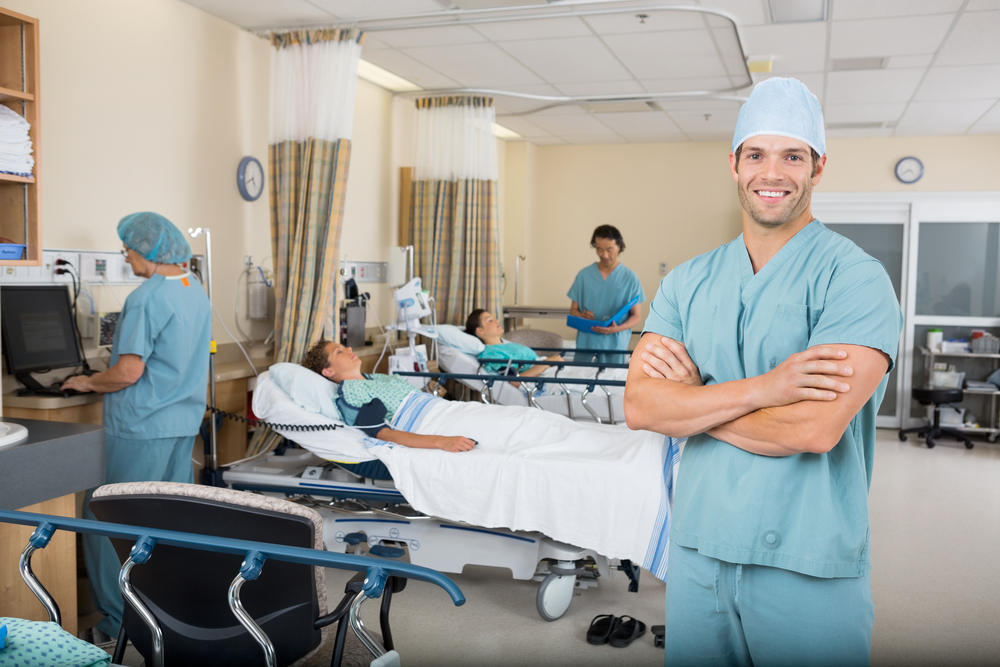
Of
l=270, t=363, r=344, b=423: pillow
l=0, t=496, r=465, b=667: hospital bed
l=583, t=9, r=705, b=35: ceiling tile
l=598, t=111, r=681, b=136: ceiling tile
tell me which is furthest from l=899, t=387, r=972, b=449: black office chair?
l=0, t=496, r=465, b=667: hospital bed

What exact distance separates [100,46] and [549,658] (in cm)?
305

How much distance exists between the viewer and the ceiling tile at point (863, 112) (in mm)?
5734

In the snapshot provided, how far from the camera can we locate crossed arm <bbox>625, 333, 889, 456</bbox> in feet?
4.08

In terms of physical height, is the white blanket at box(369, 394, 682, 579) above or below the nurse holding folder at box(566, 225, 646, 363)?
below

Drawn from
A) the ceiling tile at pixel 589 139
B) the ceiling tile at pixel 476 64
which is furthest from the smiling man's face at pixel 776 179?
the ceiling tile at pixel 589 139

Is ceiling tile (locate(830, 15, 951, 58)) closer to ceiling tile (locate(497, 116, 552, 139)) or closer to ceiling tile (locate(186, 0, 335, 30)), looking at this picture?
ceiling tile (locate(186, 0, 335, 30))

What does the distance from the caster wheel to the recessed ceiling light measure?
3.46 metres

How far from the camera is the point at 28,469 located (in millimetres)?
1954

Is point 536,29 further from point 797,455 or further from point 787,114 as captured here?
point 797,455

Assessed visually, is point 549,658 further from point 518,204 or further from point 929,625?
point 518,204

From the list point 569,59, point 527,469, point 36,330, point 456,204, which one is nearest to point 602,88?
point 569,59

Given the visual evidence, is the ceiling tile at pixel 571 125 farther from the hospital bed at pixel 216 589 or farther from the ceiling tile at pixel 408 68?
Answer: the hospital bed at pixel 216 589

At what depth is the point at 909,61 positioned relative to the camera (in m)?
4.52

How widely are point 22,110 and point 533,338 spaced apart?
3.92 metres
